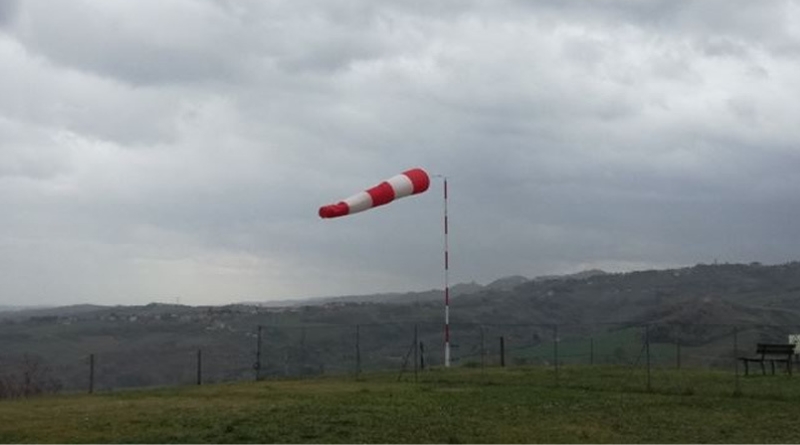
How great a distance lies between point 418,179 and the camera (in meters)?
18.3

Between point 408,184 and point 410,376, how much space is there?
14214 mm

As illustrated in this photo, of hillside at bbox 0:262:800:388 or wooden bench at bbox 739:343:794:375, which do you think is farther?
hillside at bbox 0:262:800:388

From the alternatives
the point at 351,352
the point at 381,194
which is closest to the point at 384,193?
the point at 381,194

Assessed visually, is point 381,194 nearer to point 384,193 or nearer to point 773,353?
point 384,193

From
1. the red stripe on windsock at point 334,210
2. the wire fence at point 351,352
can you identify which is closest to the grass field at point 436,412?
the red stripe on windsock at point 334,210

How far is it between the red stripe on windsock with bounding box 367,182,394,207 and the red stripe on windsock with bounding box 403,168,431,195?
2.62 feet

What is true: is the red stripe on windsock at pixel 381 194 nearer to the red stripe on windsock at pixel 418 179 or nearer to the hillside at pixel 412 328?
the red stripe on windsock at pixel 418 179

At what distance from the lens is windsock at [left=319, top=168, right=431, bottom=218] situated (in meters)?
15.9

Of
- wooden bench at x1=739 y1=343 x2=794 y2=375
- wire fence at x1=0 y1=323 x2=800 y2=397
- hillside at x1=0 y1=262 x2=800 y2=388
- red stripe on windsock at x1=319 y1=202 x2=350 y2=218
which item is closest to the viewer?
red stripe on windsock at x1=319 y1=202 x2=350 y2=218

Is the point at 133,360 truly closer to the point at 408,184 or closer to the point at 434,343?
the point at 434,343

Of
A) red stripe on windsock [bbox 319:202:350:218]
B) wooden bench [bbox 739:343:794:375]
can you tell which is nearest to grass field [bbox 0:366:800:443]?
wooden bench [bbox 739:343:794:375]

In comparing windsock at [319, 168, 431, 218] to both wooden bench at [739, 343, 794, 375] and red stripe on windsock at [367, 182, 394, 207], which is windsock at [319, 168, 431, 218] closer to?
red stripe on windsock at [367, 182, 394, 207]

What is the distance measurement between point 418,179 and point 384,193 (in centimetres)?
137

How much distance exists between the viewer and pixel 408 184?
1788cm
